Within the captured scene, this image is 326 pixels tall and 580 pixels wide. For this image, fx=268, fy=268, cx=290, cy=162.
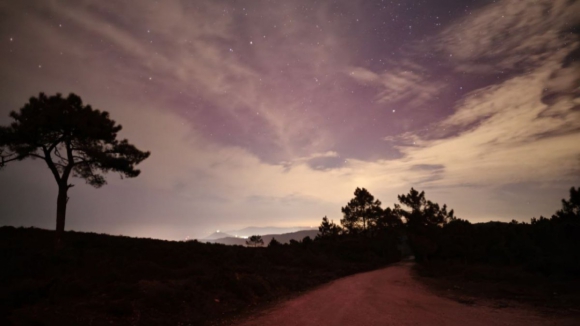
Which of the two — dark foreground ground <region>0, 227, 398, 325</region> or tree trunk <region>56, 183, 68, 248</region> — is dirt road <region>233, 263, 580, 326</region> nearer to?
dark foreground ground <region>0, 227, 398, 325</region>

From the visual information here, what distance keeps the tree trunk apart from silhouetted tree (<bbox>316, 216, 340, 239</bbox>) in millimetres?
46804

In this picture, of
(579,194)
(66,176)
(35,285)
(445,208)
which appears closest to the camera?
(35,285)

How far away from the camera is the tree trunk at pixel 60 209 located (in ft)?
56.4

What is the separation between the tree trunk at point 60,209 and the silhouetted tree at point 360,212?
49.8m

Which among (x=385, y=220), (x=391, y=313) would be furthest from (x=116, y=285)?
(x=385, y=220)

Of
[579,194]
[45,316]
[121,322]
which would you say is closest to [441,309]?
[121,322]

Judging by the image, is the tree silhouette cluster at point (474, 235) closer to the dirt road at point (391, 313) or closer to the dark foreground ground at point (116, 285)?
the dirt road at point (391, 313)

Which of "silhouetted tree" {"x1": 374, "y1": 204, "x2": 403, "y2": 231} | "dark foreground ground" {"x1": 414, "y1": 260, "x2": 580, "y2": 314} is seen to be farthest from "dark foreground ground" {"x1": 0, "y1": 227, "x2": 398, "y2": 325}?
"silhouetted tree" {"x1": 374, "y1": 204, "x2": 403, "y2": 231}

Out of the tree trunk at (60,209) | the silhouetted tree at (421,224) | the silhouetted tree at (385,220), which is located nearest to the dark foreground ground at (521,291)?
the silhouetted tree at (421,224)

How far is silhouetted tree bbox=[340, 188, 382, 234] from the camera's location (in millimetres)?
56656

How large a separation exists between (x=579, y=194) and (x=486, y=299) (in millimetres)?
17410

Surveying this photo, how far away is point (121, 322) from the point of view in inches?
349

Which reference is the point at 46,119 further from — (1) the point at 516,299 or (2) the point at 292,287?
(1) the point at 516,299

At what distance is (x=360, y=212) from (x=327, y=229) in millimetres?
9106
